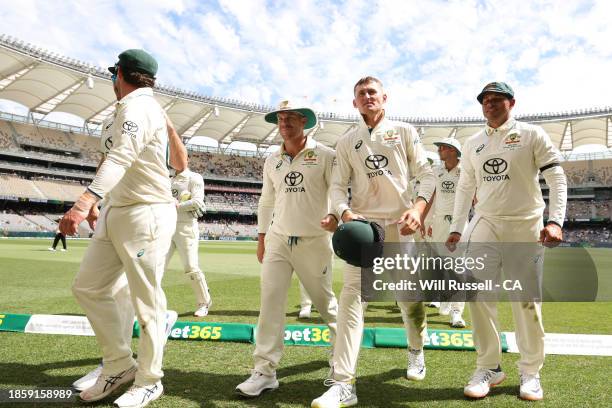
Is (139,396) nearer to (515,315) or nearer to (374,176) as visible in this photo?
(374,176)

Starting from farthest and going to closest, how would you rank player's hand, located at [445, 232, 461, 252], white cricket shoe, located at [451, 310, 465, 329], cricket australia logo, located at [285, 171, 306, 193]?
white cricket shoe, located at [451, 310, 465, 329] → player's hand, located at [445, 232, 461, 252] → cricket australia logo, located at [285, 171, 306, 193]

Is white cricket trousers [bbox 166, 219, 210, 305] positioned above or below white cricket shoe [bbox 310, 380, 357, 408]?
above

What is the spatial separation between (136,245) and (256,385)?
56.2 inches

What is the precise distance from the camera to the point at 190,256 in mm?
6758

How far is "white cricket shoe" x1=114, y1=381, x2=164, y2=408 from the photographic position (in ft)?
9.77

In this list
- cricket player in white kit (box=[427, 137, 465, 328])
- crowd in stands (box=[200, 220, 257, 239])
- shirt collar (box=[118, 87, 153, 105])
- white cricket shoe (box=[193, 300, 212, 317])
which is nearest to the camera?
shirt collar (box=[118, 87, 153, 105])

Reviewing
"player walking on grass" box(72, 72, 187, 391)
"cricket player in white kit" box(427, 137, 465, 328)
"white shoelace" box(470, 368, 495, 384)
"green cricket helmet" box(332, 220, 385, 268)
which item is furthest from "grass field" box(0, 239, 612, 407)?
"cricket player in white kit" box(427, 137, 465, 328)

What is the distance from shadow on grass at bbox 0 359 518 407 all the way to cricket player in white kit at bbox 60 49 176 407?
287 millimetres

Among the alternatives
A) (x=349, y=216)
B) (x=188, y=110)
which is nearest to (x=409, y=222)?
(x=349, y=216)

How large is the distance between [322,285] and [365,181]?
101cm

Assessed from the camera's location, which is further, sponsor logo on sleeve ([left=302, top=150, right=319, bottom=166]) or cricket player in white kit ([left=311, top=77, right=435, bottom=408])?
sponsor logo on sleeve ([left=302, top=150, right=319, bottom=166])

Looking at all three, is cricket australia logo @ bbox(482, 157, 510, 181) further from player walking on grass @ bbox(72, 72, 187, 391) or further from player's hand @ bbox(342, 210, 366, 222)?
player walking on grass @ bbox(72, 72, 187, 391)

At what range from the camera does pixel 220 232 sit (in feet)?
189

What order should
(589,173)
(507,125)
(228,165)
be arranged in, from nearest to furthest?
(507,125) → (589,173) → (228,165)
